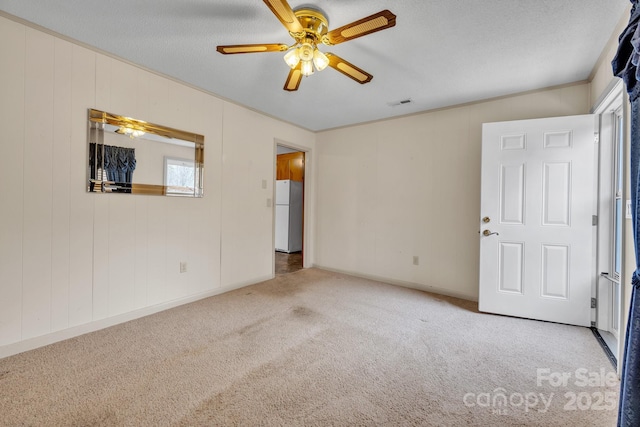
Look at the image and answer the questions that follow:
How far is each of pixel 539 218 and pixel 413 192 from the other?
56.4 inches

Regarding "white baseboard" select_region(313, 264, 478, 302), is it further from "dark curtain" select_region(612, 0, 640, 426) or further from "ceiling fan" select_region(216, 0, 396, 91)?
"ceiling fan" select_region(216, 0, 396, 91)

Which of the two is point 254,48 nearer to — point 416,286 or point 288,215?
point 416,286

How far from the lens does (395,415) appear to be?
4.83 feet

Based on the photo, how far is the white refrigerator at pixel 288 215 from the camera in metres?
6.16

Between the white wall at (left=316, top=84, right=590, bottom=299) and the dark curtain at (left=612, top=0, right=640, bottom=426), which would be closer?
the dark curtain at (left=612, top=0, right=640, bottom=426)

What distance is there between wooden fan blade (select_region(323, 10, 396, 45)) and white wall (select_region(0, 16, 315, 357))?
2017mm

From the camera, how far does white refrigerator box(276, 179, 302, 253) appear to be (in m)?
6.16

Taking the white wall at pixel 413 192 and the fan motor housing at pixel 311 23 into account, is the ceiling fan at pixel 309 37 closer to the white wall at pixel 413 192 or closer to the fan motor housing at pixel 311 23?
the fan motor housing at pixel 311 23

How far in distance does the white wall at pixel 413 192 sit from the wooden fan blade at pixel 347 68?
1.82 metres

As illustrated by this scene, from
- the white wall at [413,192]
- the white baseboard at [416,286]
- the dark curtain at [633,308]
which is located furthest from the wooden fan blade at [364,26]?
the white baseboard at [416,286]

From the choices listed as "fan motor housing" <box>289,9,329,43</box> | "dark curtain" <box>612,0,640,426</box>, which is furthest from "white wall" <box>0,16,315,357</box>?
"dark curtain" <box>612,0,640,426</box>

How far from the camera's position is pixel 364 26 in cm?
156

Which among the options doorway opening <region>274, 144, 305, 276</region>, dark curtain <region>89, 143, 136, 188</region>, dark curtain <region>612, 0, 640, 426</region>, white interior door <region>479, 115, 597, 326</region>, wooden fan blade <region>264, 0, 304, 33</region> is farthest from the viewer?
doorway opening <region>274, 144, 305, 276</region>

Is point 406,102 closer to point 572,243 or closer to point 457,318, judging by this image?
point 572,243
